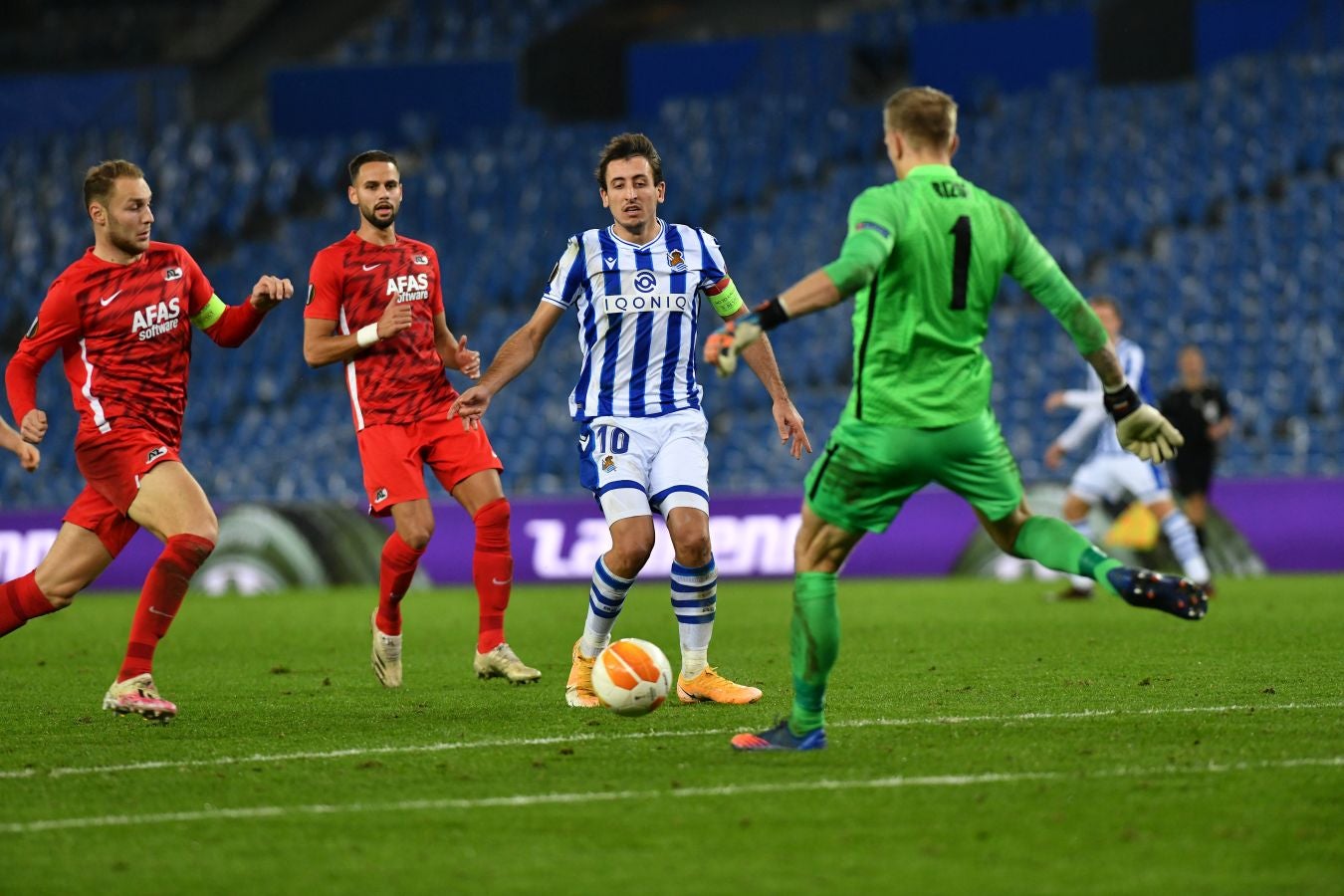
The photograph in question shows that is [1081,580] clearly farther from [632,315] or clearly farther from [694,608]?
[632,315]

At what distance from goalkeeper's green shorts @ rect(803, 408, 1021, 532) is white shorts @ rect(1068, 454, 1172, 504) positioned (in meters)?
8.92

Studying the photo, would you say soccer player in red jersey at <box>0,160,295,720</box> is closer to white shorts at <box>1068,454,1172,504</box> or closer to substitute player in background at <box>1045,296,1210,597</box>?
substitute player in background at <box>1045,296,1210,597</box>

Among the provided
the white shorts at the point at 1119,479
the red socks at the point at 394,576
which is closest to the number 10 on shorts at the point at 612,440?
the red socks at the point at 394,576

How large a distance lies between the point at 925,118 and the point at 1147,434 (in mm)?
1343

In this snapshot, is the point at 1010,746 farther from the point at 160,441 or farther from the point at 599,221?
the point at 599,221

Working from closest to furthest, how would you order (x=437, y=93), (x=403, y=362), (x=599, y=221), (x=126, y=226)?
1. (x=126, y=226)
2. (x=403, y=362)
3. (x=599, y=221)
4. (x=437, y=93)

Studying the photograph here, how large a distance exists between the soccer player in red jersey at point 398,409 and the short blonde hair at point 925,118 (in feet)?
11.2

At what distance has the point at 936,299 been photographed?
6367 mm

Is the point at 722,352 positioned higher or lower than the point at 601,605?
higher

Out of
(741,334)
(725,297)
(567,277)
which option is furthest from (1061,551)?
(567,277)

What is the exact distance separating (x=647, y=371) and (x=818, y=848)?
11.9ft

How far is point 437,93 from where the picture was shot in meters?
30.0

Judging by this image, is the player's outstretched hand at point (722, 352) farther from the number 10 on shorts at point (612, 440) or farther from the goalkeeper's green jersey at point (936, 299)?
the number 10 on shorts at point (612, 440)

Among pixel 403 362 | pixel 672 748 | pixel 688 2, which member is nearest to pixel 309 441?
pixel 688 2
